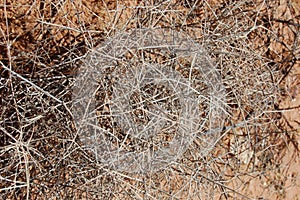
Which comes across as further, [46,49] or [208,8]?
[208,8]

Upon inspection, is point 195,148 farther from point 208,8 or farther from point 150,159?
point 208,8

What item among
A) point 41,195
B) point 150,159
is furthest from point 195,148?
point 41,195

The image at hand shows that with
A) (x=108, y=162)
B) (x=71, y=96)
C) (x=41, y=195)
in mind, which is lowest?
(x=41, y=195)

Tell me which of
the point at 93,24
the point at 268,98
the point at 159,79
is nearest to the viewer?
the point at 159,79

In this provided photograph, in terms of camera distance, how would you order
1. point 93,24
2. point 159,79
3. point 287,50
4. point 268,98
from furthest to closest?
point 287,50 < point 268,98 < point 93,24 < point 159,79

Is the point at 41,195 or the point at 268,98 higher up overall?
the point at 268,98

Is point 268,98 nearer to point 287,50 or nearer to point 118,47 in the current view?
point 287,50
